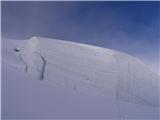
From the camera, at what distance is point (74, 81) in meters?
3.79

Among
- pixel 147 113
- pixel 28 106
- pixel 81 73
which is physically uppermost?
pixel 81 73

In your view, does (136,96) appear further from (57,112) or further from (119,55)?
(57,112)

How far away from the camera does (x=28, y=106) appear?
5.19ft

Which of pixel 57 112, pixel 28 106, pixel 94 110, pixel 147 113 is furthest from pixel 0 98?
pixel 147 113

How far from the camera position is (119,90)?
12.1 feet

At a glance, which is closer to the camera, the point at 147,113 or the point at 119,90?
the point at 147,113

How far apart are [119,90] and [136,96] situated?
1.50ft

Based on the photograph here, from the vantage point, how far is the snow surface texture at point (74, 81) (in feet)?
5.54

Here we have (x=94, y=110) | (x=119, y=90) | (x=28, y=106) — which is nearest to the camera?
(x=28, y=106)

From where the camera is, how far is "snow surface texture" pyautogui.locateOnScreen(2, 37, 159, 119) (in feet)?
5.54

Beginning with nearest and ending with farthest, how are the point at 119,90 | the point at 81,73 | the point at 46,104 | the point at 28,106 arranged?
the point at 28,106 < the point at 46,104 < the point at 119,90 < the point at 81,73

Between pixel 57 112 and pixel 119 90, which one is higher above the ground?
pixel 119 90

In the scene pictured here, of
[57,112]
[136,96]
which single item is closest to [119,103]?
[57,112]

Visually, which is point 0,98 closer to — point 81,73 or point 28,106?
point 28,106
